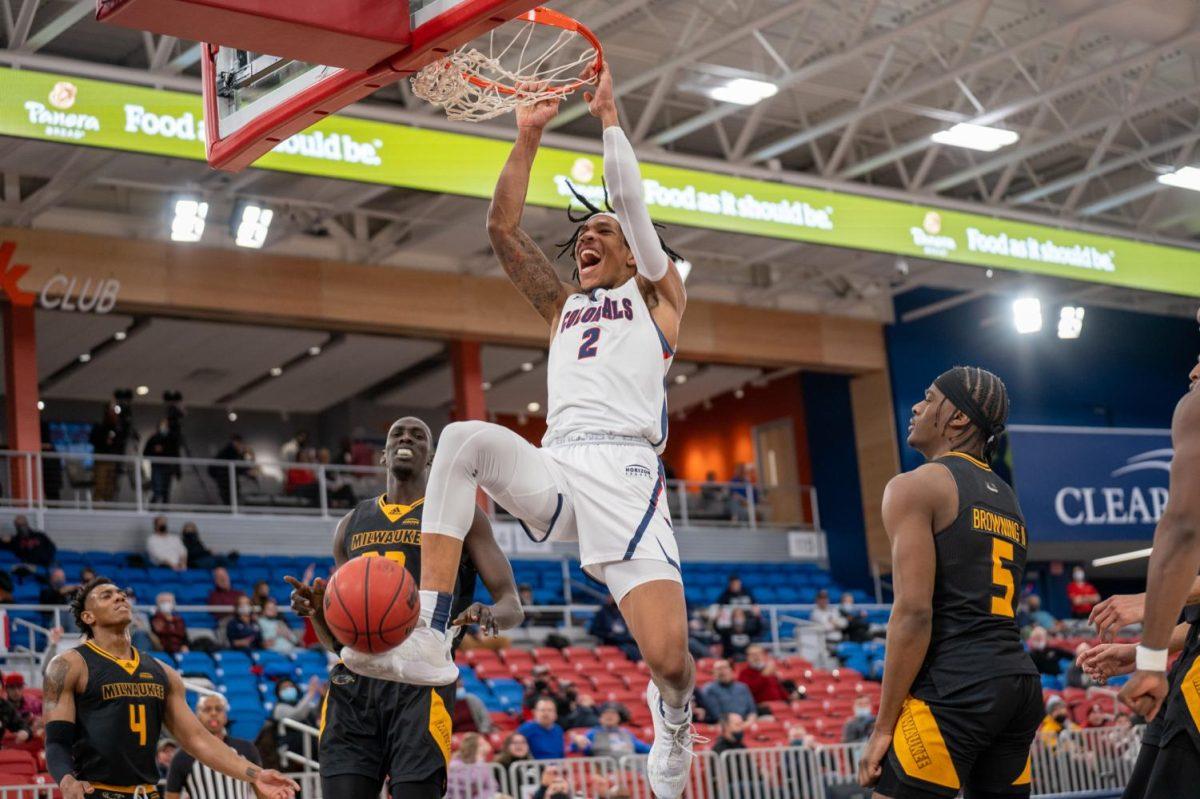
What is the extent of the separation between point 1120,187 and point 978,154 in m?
4.27

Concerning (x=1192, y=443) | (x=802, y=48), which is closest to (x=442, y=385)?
(x=802, y=48)

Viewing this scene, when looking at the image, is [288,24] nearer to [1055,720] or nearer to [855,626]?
[1055,720]

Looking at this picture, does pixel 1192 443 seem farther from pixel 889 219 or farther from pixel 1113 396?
pixel 1113 396

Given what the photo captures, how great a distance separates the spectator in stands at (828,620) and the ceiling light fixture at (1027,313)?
4944mm

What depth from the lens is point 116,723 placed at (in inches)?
284

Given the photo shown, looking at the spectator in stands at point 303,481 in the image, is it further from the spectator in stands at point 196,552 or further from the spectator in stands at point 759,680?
the spectator in stands at point 759,680

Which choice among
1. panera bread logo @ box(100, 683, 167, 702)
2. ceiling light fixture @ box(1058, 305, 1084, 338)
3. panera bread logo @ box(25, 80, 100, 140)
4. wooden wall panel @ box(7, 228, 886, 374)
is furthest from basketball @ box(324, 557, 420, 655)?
ceiling light fixture @ box(1058, 305, 1084, 338)

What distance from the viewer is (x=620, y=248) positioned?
5.91 metres

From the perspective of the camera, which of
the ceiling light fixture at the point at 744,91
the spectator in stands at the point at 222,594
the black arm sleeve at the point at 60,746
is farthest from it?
the ceiling light fixture at the point at 744,91

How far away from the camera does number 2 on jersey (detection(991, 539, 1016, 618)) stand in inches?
194

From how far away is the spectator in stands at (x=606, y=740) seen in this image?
14.0 m

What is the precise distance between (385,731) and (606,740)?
8.31 m

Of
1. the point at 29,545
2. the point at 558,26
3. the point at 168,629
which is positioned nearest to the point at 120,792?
the point at 558,26

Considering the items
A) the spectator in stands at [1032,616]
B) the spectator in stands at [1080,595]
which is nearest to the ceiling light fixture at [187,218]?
the spectator in stands at [1032,616]
